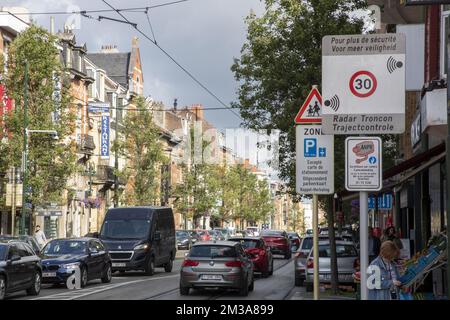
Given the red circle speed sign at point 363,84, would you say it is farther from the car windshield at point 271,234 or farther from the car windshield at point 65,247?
the car windshield at point 271,234

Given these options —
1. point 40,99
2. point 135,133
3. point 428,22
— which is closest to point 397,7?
point 428,22

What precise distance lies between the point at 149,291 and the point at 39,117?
68.4ft

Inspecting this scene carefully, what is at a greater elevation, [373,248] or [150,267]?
[373,248]

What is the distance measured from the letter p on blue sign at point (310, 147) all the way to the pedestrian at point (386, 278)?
1426 millimetres

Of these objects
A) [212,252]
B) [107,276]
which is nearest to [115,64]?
[107,276]

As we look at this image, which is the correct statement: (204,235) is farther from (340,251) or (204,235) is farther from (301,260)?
(340,251)

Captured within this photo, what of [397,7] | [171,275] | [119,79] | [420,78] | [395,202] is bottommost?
[171,275]

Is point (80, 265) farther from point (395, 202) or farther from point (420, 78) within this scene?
point (395, 202)

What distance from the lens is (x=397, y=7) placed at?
23.6m

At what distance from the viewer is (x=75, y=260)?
25.6m

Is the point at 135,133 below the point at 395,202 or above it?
above

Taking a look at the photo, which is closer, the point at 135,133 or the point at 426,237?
the point at 426,237
